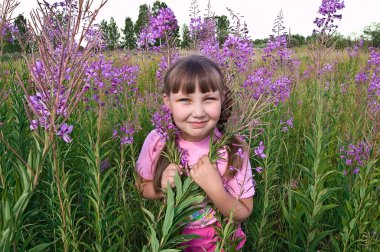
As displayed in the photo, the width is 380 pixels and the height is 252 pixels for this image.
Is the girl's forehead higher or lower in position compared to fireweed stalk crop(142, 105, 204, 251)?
higher

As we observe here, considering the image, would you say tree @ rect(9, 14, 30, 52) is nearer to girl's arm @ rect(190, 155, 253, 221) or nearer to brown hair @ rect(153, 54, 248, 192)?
brown hair @ rect(153, 54, 248, 192)

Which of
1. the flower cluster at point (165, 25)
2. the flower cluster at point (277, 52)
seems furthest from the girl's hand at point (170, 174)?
the flower cluster at point (277, 52)

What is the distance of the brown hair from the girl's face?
1.3 inches

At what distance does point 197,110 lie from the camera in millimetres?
2023

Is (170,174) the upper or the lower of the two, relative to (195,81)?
lower

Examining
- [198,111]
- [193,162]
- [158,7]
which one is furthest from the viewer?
[158,7]

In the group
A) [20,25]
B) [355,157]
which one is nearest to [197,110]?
[355,157]

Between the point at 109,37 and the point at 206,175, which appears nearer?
the point at 206,175

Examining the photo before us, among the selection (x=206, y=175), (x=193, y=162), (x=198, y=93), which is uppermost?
(x=198, y=93)

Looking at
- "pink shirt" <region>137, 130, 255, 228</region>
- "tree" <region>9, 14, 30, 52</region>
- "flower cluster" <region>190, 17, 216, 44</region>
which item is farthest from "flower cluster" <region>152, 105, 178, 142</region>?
"flower cluster" <region>190, 17, 216, 44</region>

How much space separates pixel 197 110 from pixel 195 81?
0.18 meters

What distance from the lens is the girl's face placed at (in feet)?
6.75

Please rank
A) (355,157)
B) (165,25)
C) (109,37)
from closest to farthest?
(165,25), (355,157), (109,37)

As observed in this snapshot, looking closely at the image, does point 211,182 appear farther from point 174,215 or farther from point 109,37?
point 109,37
